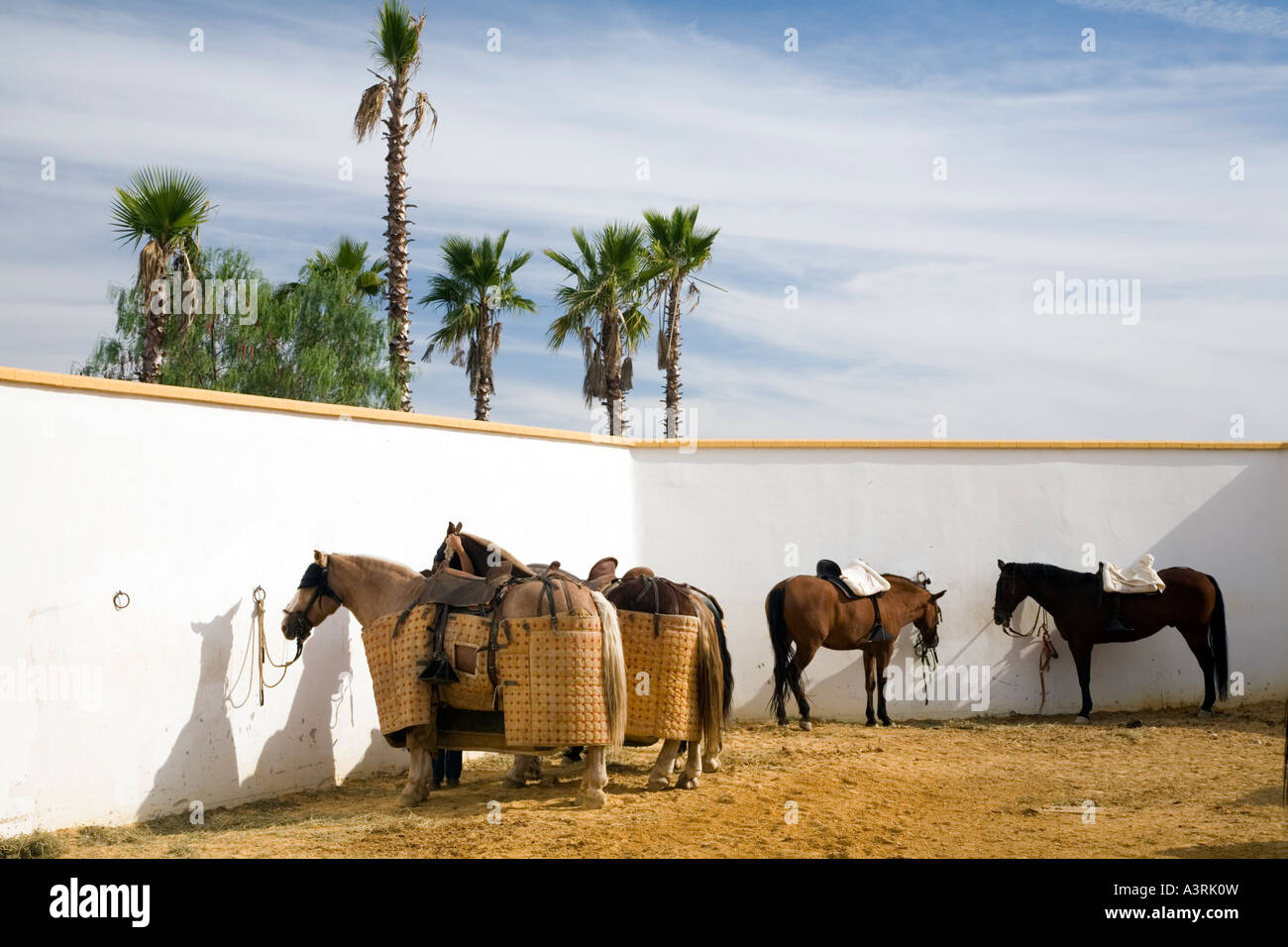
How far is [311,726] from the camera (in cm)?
695

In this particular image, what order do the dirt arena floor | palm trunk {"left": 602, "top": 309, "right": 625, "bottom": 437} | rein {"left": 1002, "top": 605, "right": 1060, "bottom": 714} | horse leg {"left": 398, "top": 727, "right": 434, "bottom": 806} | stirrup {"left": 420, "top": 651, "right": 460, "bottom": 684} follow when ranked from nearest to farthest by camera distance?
the dirt arena floor
stirrup {"left": 420, "top": 651, "right": 460, "bottom": 684}
horse leg {"left": 398, "top": 727, "right": 434, "bottom": 806}
rein {"left": 1002, "top": 605, "right": 1060, "bottom": 714}
palm trunk {"left": 602, "top": 309, "right": 625, "bottom": 437}

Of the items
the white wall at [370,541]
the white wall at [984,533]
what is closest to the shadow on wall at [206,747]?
the white wall at [370,541]

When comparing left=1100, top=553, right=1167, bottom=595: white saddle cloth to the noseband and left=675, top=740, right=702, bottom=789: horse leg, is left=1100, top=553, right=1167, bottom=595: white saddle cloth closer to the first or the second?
left=675, top=740, right=702, bottom=789: horse leg

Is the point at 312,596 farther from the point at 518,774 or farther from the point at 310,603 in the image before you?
the point at 518,774

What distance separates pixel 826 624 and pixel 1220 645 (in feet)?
11.4

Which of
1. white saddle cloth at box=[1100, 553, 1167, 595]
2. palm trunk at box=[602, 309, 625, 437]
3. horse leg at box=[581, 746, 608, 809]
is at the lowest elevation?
horse leg at box=[581, 746, 608, 809]

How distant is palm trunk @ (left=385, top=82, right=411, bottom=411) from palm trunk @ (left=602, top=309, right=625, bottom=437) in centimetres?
309

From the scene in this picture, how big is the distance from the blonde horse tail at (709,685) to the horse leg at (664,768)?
20cm

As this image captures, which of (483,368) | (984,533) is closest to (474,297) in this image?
(483,368)

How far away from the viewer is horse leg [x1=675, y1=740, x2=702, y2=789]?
6.77 m

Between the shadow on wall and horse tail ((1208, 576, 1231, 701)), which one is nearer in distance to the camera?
the shadow on wall

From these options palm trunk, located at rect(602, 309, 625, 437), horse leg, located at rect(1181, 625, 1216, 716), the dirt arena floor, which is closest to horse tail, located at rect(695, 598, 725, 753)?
the dirt arena floor

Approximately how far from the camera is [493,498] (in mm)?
8602
